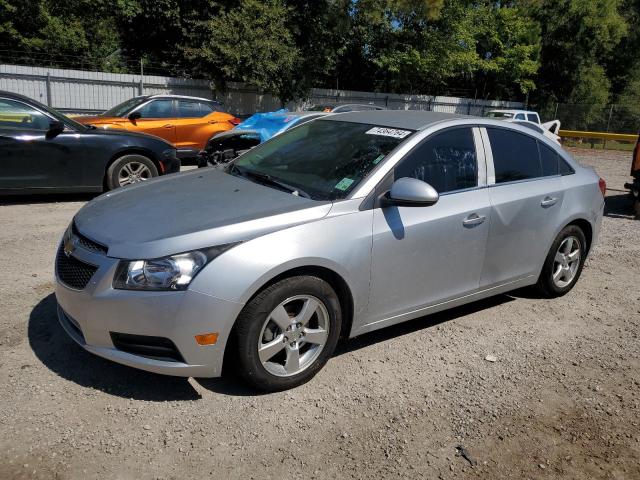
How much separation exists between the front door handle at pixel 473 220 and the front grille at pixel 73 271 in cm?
246

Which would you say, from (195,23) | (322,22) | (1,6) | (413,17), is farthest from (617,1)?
(1,6)

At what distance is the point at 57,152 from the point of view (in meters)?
7.49

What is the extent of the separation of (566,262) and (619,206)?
20.3 ft

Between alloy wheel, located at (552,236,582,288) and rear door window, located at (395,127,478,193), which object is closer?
rear door window, located at (395,127,478,193)

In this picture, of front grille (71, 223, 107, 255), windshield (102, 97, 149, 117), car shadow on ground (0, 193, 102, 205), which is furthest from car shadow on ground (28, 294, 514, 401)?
windshield (102, 97, 149, 117)

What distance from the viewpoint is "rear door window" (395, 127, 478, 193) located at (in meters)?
3.83

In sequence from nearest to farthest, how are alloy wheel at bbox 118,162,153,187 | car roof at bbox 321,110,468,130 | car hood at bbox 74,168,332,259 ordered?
car hood at bbox 74,168,332,259 < car roof at bbox 321,110,468,130 < alloy wheel at bbox 118,162,153,187

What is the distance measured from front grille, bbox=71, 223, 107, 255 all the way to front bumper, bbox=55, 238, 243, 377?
0.03 m

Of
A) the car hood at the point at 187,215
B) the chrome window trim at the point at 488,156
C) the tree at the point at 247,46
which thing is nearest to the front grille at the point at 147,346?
the car hood at the point at 187,215

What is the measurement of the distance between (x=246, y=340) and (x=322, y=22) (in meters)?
24.6

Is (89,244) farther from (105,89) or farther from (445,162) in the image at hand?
(105,89)

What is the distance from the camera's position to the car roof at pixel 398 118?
4102 millimetres

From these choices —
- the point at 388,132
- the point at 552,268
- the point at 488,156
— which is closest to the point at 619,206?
the point at 552,268

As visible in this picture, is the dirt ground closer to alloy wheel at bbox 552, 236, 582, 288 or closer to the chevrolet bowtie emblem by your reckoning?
alloy wheel at bbox 552, 236, 582, 288
